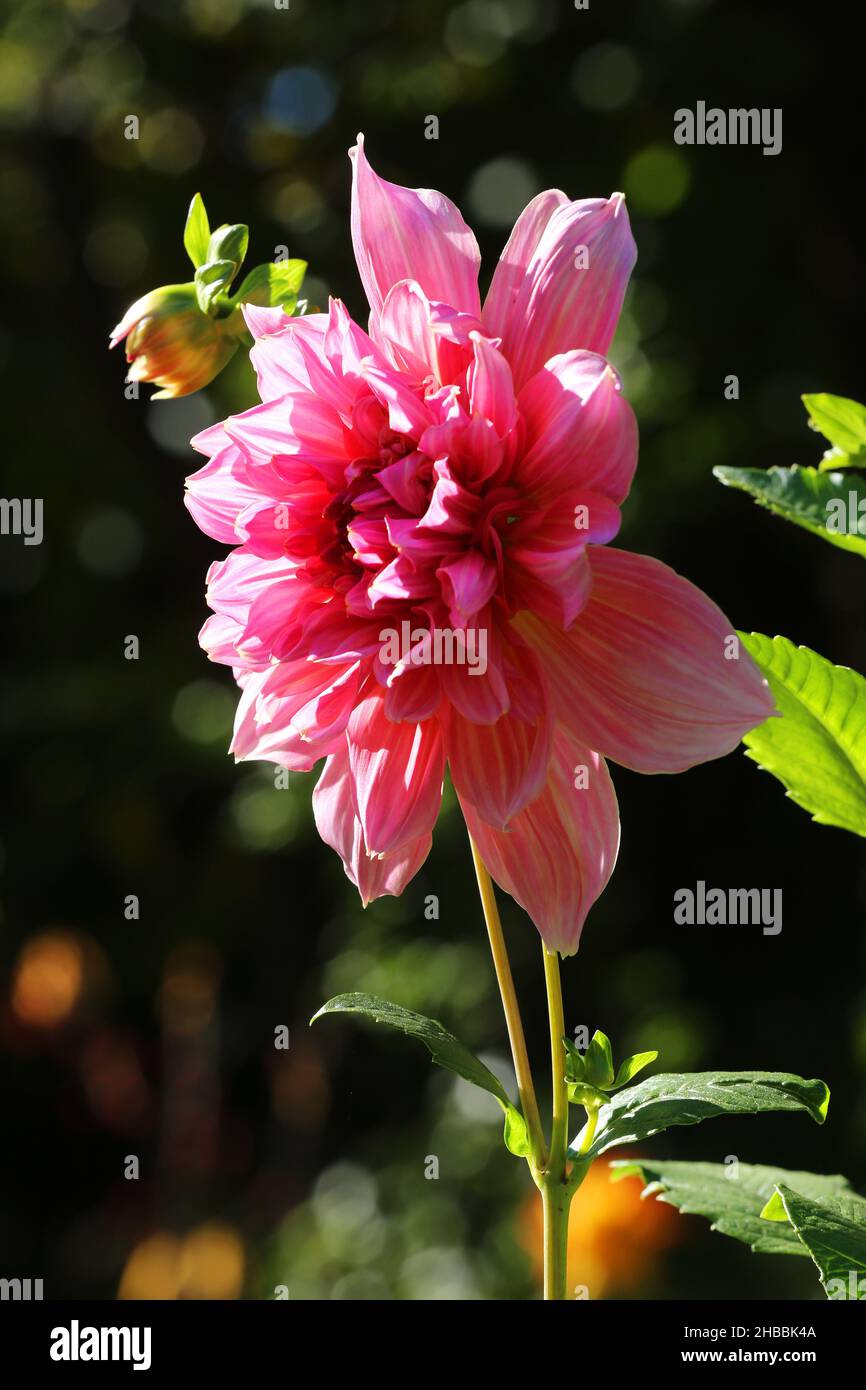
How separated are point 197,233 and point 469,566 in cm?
18

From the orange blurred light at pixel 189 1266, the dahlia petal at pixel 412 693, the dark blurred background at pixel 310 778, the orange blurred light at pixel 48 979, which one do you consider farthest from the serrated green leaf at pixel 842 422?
the orange blurred light at pixel 48 979

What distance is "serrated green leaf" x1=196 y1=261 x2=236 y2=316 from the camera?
0.47m

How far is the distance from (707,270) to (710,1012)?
73cm

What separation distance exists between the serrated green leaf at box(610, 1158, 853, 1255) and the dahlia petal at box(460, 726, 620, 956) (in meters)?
0.12

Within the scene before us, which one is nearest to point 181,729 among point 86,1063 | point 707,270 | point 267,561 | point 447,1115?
point 86,1063

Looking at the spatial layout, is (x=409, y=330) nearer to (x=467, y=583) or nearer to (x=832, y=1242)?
(x=467, y=583)

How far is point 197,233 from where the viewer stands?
48 centimetres

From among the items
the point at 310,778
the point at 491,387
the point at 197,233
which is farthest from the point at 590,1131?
the point at 310,778

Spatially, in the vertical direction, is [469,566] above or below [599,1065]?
above

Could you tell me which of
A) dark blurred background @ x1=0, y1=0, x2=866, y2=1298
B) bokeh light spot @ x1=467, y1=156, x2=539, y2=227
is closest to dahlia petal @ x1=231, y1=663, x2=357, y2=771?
dark blurred background @ x1=0, y1=0, x2=866, y2=1298

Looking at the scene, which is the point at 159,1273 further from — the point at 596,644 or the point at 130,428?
the point at 596,644

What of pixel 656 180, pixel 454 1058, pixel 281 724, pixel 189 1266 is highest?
pixel 656 180
